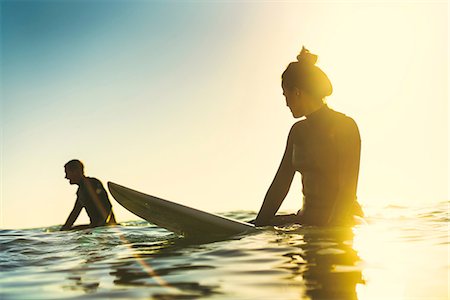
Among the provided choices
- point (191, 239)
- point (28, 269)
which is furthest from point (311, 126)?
point (28, 269)

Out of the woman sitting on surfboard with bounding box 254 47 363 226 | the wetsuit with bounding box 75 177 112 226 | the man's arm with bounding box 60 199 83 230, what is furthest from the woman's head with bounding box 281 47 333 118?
the man's arm with bounding box 60 199 83 230

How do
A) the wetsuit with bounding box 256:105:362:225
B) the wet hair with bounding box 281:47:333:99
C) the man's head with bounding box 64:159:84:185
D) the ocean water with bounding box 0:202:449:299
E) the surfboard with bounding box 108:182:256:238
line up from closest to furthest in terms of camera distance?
the ocean water with bounding box 0:202:449:299 → the wetsuit with bounding box 256:105:362:225 → the wet hair with bounding box 281:47:333:99 → the surfboard with bounding box 108:182:256:238 → the man's head with bounding box 64:159:84:185

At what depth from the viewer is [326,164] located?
17.8 feet

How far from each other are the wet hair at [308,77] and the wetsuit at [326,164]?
0.70ft

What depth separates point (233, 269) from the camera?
3816 mm

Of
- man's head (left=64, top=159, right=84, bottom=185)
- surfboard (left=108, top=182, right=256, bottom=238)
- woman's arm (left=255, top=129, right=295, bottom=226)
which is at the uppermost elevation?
man's head (left=64, top=159, right=84, bottom=185)

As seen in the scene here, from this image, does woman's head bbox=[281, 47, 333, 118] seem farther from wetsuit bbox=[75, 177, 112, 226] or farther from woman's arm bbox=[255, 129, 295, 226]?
wetsuit bbox=[75, 177, 112, 226]

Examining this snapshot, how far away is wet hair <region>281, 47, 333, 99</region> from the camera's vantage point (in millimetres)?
5668

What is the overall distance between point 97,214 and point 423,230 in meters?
7.16

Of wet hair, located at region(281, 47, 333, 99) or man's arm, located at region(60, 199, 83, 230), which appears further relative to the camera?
man's arm, located at region(60, 199, 83, 230)

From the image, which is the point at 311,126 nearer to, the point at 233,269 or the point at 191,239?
the point at 191,239

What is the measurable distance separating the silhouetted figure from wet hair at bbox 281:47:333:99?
258 inches

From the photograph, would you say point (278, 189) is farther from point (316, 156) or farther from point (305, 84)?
point (305, 84)

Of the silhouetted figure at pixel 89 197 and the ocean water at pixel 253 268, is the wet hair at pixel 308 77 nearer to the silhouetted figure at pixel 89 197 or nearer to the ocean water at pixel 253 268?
the ocean water at pixel 253 268
